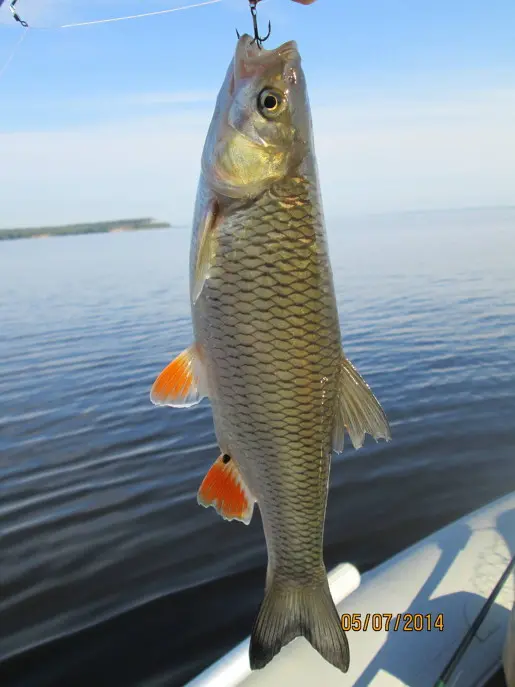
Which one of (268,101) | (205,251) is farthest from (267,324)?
(268,101)

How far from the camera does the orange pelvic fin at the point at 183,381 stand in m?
2.10

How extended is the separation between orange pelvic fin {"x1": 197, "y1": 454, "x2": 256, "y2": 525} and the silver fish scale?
0.09m

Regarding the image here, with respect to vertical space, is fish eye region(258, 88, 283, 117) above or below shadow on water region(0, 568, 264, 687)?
above

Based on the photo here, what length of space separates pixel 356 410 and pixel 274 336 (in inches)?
17.9

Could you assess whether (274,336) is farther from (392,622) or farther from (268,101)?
(392,622)

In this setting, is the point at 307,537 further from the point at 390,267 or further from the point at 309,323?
the point at 390,267

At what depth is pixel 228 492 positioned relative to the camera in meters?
2.23

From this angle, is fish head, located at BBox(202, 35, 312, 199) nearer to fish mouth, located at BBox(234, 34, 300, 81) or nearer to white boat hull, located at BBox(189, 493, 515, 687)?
fish mouth, located at BBox(234, 34, 300, 81)

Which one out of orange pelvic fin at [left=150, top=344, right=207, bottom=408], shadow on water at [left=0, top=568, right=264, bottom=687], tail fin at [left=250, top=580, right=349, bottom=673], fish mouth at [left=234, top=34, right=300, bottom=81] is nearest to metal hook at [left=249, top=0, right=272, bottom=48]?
fish mouth at [left=234, top=34, right=300, bottom=81]

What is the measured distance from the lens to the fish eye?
6.79 ft

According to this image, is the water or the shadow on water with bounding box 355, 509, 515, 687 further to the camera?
the water

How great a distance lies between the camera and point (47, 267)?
1699 inches

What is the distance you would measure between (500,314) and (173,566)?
49.4 ft

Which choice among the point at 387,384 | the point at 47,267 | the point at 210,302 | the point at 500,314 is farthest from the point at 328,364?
the point at 47,267
